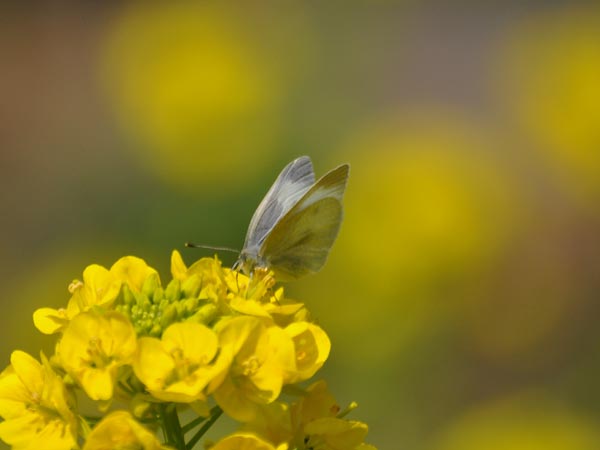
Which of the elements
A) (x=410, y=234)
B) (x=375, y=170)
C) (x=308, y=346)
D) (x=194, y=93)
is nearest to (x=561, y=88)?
(x=375, y=170)

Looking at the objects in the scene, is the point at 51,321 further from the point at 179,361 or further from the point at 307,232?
the point at 307,232

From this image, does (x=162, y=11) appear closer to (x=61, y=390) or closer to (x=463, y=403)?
(x=463, y=403)

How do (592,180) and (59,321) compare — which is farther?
(592,180)

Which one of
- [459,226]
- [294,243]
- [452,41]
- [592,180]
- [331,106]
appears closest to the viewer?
[294,243]

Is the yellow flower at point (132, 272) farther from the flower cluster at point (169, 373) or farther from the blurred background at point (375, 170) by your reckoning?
the blurred background at point (375, 170)

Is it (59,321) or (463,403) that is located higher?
(59,321)

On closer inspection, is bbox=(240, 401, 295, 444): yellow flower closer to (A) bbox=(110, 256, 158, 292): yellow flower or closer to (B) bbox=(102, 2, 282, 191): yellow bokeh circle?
(A) bbox=(110, 256, 158, 292): yellow flower

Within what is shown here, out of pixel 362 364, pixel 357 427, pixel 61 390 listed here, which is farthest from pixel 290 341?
pixel 362 364
